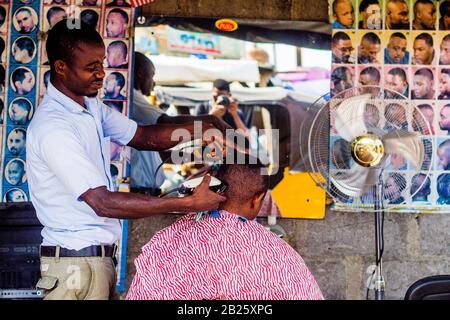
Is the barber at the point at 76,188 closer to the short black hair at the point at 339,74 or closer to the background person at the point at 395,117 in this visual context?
the background person at the point at 395,117

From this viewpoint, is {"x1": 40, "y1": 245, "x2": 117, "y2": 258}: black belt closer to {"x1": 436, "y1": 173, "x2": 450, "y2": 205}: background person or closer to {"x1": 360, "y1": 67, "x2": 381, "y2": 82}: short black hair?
{"x1": 360, "y1": 67, "x2": 381, "y2": 82}: short black hair

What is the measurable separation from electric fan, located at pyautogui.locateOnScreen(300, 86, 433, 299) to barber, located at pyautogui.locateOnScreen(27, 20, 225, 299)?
96 cm

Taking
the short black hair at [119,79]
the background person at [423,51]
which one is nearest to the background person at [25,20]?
the short black hair at [119,79]

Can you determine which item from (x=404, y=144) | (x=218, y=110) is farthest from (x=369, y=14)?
(x=404, y=144)

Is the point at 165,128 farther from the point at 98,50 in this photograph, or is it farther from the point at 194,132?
the point at 98,50

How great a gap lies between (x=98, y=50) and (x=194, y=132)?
0.68m

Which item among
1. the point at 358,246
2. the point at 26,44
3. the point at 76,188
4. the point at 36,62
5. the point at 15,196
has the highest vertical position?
the point at 26,44

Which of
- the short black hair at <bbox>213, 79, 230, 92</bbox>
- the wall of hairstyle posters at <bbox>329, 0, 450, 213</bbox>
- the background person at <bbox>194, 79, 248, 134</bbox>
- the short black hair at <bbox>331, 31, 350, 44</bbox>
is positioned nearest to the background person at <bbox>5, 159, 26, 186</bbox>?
the background person at <bbox>194, 79, 248, 134</bbox>

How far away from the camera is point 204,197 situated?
257 centimetres

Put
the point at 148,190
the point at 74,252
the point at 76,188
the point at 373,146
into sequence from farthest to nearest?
the point at 148,190 < the point at 373,146 < the point at 74,252 < the point at 76,188

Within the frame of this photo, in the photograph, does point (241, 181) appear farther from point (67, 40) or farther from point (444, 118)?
point (444, 118)

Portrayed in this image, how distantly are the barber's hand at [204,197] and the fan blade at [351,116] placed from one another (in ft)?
3.26

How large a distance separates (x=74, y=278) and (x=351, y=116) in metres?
1.47
